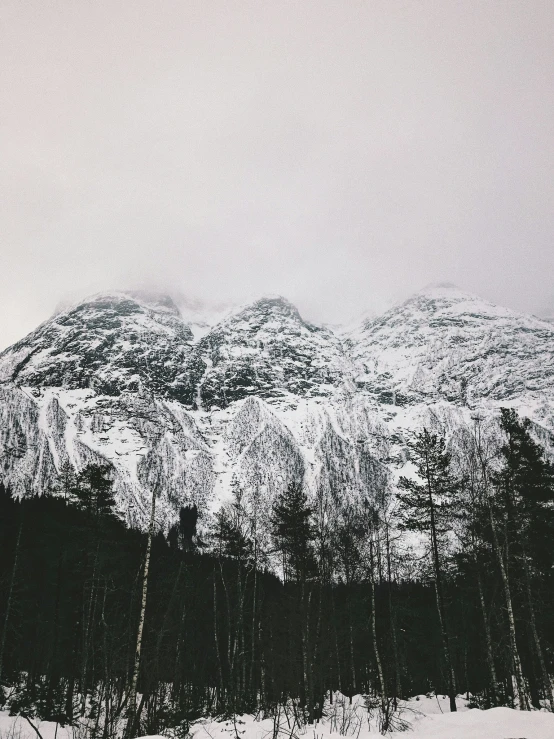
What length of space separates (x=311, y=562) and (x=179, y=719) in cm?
756

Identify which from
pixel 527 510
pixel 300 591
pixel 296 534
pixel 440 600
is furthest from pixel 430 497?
pixel 300 591

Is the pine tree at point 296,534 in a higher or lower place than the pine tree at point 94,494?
lower

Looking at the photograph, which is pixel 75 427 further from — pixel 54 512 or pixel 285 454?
pixel 54 512

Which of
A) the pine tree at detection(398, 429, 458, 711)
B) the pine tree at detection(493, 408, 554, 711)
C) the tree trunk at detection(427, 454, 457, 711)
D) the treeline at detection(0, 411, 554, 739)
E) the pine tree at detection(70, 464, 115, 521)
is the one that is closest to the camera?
the pine tree at detection(493, 408, 554, 711)

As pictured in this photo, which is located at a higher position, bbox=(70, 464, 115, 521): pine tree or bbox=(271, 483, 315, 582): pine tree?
bbox=(70, 464, 115, 521): pine tree

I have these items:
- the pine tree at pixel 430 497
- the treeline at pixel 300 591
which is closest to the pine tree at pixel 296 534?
the treeline at pixel 300 591

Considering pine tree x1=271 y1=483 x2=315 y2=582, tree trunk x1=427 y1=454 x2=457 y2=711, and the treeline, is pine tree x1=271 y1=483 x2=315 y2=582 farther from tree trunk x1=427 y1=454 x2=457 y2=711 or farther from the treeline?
tree trunk x1=427 y1=454 x2=457 y2=711

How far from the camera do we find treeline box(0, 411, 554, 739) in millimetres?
16047

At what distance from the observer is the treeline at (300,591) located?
16.0 meters

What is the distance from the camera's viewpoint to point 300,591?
19828 millimetres

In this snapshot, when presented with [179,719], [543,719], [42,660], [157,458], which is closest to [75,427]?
[157,458]

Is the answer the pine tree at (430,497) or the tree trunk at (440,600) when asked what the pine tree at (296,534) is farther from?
the tree trunk at (440,600)

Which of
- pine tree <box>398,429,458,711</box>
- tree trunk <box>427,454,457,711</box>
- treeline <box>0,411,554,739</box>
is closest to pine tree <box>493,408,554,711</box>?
treeline <box>0,411,554,739</box>

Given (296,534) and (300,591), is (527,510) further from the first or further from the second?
(300,591)
